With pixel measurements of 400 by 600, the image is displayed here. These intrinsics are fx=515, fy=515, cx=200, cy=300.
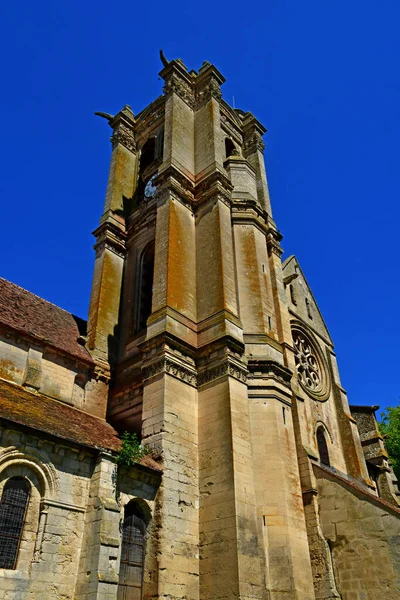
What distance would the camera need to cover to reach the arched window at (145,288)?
61.6 ft

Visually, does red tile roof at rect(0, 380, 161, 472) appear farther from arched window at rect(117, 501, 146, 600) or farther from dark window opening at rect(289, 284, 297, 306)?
dark window opening at rect(289, 284, 297, 306)

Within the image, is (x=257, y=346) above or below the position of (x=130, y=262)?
below

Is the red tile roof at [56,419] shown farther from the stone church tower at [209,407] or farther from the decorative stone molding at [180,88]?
the decorative stone molding at [180,88]

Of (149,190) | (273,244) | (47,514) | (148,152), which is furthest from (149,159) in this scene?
(47,514)

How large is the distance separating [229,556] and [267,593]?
1893 millimetres

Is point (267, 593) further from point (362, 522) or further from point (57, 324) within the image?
point (57, 324)

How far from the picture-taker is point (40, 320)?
17.0 meters

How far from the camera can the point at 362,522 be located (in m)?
14.7

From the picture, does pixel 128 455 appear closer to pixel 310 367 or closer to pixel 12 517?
pixel 12 517

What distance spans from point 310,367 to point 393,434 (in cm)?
1227

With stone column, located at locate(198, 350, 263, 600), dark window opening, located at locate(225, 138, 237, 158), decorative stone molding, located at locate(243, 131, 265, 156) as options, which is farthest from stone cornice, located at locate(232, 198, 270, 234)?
stone column, located at locate(198, 350, 263, 600)

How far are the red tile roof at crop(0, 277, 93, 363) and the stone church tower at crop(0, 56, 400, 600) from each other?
495mm

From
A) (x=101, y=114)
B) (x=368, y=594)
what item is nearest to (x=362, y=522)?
(x=368, y=594)

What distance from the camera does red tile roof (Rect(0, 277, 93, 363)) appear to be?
15.5m
